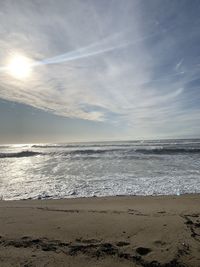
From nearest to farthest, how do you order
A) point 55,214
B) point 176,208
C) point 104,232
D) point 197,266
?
point 197,266, point 104,232, point 55,214, point 176,208

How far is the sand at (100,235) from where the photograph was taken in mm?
3387

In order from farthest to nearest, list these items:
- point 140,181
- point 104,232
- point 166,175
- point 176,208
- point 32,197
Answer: point 166,175 < point 140,181 < point 32,197 < point 176,208 < point 104,232

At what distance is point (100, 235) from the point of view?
13.8ft

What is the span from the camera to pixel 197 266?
3.15 metres

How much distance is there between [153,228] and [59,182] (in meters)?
6.11

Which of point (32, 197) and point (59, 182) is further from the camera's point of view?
point (59, 182)

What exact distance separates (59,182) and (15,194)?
2148 mm

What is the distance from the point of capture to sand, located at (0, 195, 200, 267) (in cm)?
339

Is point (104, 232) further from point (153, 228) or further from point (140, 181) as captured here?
point (140, 181)

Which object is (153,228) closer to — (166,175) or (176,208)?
(176,208)

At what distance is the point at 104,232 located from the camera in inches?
171

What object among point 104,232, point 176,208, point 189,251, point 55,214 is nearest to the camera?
point 189,251

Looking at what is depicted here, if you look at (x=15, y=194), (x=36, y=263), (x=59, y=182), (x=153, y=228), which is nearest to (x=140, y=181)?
(x=59, y=182)

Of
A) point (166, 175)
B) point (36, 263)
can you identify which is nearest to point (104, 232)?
point (36, 263)
